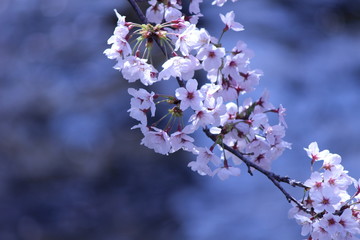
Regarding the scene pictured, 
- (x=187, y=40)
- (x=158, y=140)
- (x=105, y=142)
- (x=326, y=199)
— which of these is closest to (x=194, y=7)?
(x=187, y=40)

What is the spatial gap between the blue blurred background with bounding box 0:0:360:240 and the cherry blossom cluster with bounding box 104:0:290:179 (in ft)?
12.8

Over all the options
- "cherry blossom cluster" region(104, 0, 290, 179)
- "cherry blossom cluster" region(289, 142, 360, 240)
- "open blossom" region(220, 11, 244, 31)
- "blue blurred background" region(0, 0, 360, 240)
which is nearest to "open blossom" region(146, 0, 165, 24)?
"cherry blossom cluster" region(104, 0, 290, 179)

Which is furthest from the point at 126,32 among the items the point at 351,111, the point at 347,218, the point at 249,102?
the point at 351,111

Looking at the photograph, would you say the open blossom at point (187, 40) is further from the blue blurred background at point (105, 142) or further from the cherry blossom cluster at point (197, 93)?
the blue blurred background at point (105, 142)

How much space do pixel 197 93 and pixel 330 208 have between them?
0.35 meters

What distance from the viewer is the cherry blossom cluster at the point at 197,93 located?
1.16m

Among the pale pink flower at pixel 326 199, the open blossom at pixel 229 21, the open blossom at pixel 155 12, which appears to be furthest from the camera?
the open blossom at pixel 155 12

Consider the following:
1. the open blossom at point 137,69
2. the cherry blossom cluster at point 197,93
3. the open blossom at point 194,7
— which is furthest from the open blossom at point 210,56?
the open blossom at point 194,7

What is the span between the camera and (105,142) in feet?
18.7

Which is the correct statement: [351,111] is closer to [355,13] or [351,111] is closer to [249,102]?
[355,13]

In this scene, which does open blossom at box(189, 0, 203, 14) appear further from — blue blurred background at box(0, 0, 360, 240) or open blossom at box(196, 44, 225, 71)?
blue blurred background at box(0, 0, 360, 240)

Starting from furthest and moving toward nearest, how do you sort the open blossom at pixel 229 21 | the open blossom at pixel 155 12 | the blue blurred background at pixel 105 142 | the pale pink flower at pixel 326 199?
the blue blurred background at pixel 105 142 < the open blossom at pixel 155 12 < the open blossom at pixel 229 21 < the pale pink flower at pixel 326 199

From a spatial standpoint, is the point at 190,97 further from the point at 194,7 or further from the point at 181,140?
the point at 194,7

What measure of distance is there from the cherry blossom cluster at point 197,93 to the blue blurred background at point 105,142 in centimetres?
390
